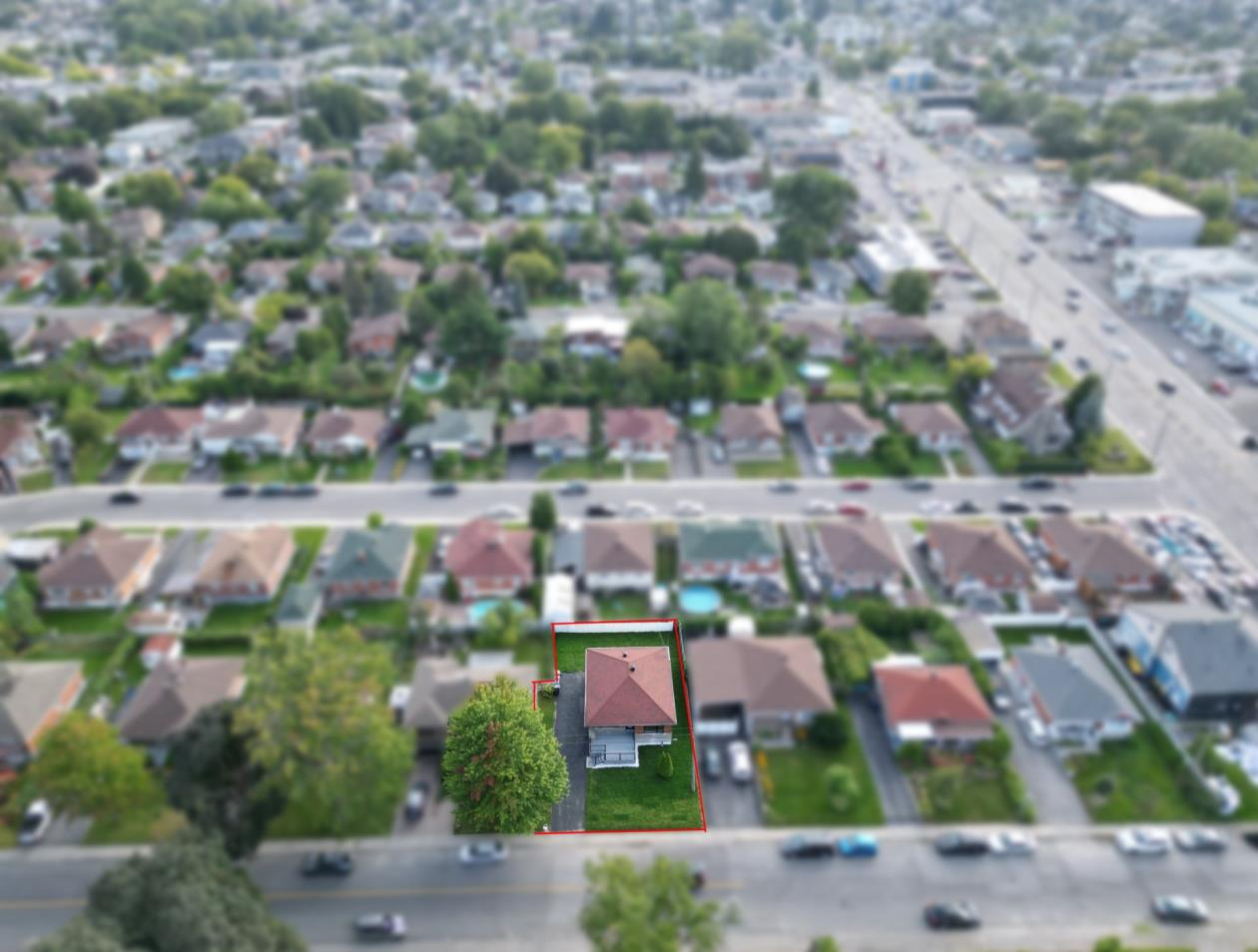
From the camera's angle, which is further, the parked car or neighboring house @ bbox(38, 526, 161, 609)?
neighboring house @ bbox(38, 526, 161, 609)

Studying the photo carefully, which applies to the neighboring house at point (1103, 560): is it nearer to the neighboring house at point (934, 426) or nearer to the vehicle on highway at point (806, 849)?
the neighboring house at point (934, 426)

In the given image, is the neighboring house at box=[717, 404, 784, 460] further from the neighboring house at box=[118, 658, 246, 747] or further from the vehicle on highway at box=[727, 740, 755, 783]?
the neighboring house at box=[118, 658, 246, 747]

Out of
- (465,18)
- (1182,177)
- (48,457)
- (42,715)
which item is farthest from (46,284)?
(465,18)

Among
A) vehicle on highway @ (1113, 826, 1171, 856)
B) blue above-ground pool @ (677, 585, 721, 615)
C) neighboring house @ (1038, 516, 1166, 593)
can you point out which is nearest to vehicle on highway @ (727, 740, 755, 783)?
blue above-ground pool @ (677, 585, 721, 615)

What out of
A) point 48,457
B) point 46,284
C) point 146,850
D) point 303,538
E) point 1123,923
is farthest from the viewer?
point 46,284

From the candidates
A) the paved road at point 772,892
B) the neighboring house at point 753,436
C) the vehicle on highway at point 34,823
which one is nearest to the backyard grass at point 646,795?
the paved road at point 772,892

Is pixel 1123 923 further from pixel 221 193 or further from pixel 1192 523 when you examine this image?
pixel 221 193
